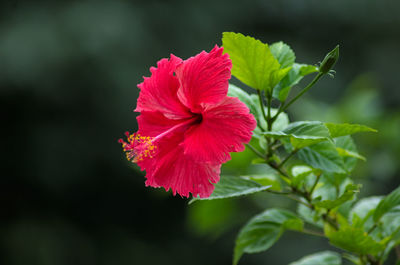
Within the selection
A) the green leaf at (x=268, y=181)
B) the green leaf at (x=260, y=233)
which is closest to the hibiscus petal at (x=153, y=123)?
the green leaf at (x=268, y=181)

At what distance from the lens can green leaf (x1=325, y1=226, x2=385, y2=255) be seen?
3.16ft

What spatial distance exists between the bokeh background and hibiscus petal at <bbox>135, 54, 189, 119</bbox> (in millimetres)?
2604

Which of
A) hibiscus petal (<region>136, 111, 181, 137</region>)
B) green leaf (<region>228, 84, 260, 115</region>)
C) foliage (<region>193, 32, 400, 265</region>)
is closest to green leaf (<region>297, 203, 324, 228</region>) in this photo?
foliage (<region>193, 32, 400, 265</region>)

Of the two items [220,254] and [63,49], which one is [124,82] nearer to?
[63,49]

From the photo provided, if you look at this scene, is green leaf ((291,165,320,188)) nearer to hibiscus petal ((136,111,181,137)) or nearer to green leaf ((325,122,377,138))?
green leaf ((325,122,377,138))

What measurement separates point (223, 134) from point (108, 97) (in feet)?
10.0

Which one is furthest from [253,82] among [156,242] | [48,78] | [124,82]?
[156,242]

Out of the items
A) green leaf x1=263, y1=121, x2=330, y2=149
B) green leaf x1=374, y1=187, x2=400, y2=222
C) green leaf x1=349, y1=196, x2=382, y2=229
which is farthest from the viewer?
green leaf x1=349, y1=196, x2=382, y2=229

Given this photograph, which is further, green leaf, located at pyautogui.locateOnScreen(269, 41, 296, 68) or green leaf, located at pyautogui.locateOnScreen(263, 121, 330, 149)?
green leaf, located at pyautogui.locateOnScreen(269, 41, 296, 68)

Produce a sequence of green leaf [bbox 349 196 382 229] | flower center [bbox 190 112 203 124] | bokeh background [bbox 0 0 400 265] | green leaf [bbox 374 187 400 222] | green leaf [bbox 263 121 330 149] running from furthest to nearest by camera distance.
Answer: bokeh background [bbox 0 0 400 265], green leaf [bbox 349 196 382 229], green leaf [bbox 374 187 400 222], flower center [bbox 190 112 203 124], green leaf [bbox 263 121 330 149]

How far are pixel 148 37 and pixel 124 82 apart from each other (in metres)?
0.50

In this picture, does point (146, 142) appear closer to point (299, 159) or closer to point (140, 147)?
point (140, 147)

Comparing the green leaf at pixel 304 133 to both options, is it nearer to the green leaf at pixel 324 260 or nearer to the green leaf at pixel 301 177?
the green leaf at pixel 301 177

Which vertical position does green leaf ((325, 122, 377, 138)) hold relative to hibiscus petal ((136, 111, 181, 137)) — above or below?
below
